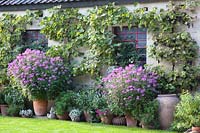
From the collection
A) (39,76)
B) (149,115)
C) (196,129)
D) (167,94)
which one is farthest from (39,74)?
(196,129)

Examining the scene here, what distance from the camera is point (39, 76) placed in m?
13.2

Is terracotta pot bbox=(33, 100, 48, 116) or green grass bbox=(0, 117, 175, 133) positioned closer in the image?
green grass bbox=(0, 117, 175, 133)

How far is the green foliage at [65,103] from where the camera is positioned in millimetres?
12789

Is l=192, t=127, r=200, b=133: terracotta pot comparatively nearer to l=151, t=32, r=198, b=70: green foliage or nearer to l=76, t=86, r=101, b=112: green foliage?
l=151, t=32, r=198, b=70: green foliage

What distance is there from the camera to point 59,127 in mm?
11312

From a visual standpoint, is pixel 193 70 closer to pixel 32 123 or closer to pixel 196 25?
pixel 196 25

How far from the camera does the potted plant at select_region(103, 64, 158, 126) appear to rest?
11.4 metres

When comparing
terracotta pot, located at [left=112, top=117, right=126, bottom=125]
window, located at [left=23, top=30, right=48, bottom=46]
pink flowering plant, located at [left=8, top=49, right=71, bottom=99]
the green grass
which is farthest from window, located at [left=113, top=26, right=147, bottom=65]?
window, located at [left=23, top=30, right=48, bottom=46]

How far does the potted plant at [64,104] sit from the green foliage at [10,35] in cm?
284

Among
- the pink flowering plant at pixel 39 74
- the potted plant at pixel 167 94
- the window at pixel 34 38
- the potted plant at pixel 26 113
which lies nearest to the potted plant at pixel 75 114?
the pink flowering plant at pixel 39 74

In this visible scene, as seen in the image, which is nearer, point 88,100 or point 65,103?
point 88,100

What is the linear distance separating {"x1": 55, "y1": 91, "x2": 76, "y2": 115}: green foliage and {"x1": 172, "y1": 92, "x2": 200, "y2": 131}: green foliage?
11.5ft

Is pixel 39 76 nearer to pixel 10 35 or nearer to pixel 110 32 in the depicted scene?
pixel 110 32

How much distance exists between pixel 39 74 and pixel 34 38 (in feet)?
8.83
